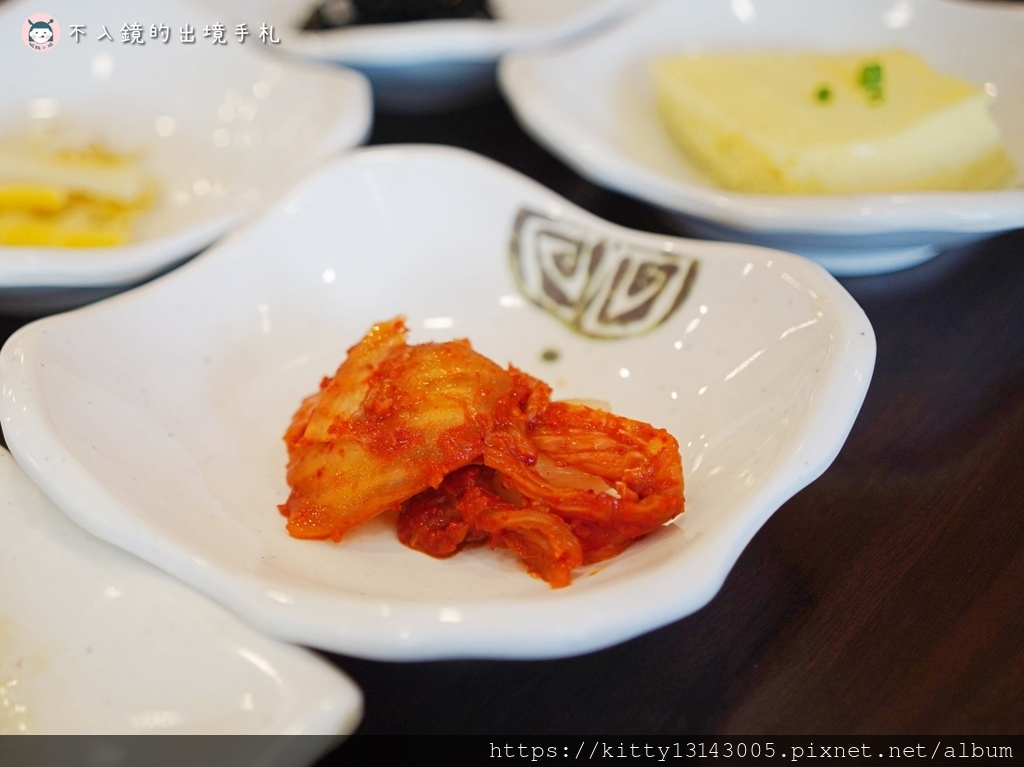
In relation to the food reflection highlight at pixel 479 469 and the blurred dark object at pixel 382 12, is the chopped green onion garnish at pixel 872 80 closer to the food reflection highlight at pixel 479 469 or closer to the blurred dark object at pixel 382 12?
the blurred dark object at pixel 382 12

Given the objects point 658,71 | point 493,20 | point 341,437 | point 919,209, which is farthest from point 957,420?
point 493,20

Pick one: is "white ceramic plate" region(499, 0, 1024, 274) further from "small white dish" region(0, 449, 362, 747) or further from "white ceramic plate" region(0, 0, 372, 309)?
"small white dish" region(0, 449, 362, 747)

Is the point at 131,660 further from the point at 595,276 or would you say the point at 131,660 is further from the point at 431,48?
the point at 431,48

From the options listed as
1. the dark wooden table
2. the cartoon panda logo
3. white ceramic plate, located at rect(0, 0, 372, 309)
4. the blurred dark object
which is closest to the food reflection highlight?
the dark wooden table

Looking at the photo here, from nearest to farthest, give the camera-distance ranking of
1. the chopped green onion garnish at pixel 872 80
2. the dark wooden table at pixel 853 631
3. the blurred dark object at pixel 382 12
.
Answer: the dark wooden table at pixel 853 631 < the chopped green onion garnish at pixel 872 80 < the blurred dark object at pixel 382 12

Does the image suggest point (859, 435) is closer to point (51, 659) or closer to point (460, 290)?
point (460, 290)

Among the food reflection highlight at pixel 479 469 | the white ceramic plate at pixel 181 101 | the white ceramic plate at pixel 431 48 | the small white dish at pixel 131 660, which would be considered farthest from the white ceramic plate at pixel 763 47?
the small white dish at pixel 131 660
